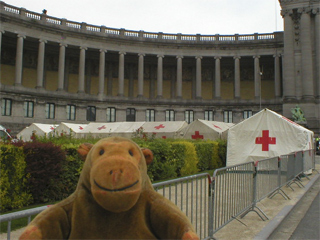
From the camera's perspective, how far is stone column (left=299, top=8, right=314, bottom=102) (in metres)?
45.1

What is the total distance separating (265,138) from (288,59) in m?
36.1

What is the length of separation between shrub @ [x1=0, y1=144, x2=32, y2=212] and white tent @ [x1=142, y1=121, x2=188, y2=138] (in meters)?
16.0

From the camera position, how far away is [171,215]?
A: 2.61 metres

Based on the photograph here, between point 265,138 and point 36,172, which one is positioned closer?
point 36,172

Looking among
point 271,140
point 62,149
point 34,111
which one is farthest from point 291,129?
point 34,111

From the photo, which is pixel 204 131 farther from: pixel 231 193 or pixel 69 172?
pixel 231 193

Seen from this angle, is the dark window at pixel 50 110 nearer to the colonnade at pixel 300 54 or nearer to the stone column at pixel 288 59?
the stone column at pixel 288 59

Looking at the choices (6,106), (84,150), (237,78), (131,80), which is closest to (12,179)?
(84,150)

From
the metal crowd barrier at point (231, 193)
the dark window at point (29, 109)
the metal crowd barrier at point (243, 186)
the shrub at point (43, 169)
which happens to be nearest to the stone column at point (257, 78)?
the dark window at point (29, 109)

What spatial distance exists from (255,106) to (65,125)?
3623 centimetres

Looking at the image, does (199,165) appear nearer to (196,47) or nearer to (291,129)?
(291,129)

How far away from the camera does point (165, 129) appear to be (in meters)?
24.5

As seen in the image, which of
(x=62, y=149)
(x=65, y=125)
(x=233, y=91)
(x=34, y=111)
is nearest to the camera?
(x=62, y=149)

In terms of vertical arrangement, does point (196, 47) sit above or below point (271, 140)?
above
